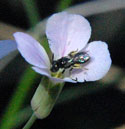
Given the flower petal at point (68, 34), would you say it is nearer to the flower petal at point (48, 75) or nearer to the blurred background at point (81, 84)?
the flower petal at point (48, 75)

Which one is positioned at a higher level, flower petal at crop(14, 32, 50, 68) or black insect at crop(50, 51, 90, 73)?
flower petal at crop(14, 32, 50, 68)

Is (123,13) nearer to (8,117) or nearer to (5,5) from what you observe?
(5,5)

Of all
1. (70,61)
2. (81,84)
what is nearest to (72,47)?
(70,61)

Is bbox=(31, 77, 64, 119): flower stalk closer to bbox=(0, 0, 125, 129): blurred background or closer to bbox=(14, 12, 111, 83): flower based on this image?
bbox=(14, 12, 111, 83): flower

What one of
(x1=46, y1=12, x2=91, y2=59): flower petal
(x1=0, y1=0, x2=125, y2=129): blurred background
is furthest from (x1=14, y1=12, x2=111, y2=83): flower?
(x1=0, y1=0, x2=125, y2=129): blurred background

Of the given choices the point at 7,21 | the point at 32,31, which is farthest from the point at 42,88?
the point at 7,21

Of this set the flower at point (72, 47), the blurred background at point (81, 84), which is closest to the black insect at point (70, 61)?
the flower at point (72, 47)
